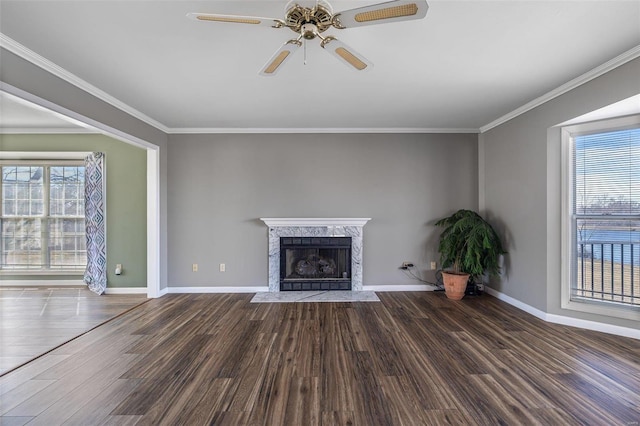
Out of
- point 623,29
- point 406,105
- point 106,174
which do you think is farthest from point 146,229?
point 623,29

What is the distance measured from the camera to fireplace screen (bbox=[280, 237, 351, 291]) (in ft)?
14.0

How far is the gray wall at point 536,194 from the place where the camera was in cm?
280

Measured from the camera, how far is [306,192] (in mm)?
4336

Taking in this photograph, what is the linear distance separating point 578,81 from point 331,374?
3.58 m

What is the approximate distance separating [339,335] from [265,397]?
42.2 inches

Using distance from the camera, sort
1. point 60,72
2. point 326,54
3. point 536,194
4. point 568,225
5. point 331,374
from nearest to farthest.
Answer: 1. point 331,374
2. point 326,54
3. point 60,72
4. point 568,225
5. point 536,194

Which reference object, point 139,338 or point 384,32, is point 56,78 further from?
point 384,32

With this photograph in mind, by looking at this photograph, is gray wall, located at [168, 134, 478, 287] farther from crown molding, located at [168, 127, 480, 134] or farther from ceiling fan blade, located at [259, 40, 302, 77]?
ceiling fan blade, located at [259, 40, 302, 77]

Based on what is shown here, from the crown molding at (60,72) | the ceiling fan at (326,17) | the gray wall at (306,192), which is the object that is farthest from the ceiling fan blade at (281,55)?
the gray wall at (306,192)

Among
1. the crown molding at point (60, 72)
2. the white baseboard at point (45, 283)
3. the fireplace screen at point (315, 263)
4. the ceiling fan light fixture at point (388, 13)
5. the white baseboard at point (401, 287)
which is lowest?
the white baseboard at point (401, 287)

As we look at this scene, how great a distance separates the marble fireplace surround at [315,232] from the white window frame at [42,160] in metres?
3.16

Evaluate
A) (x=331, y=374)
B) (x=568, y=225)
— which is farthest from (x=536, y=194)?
(x=331, y=374)

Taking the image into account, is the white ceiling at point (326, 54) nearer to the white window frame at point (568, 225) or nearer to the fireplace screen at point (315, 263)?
the white window frame at point (568, 225)

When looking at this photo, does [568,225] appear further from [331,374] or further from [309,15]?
[309,15]
